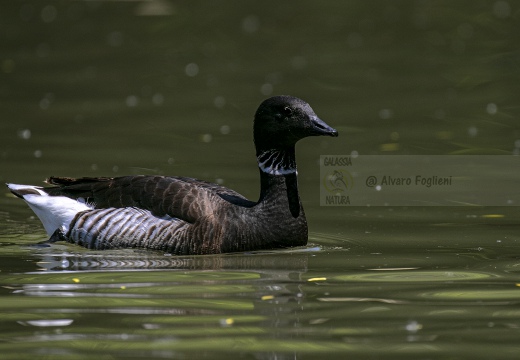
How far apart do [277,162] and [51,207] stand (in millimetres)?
2852

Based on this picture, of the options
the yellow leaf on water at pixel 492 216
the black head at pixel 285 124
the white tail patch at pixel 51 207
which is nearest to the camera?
the black head at pixel 285 124

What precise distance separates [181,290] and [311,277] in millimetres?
1510

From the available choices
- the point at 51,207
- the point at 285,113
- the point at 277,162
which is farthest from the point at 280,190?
the point at 51,207

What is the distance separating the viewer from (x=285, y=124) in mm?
13625

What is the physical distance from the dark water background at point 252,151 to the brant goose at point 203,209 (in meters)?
0.29

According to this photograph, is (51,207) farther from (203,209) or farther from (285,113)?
(285,113)

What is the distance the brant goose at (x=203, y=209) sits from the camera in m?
13.2

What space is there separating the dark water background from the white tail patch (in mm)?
420

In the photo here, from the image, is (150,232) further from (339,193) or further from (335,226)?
(339,193)

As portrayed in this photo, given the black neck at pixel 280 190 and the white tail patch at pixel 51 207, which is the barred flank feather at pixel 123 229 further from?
the black neck at pixel 280 190

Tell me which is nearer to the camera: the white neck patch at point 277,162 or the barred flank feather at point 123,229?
the barred flank feather at point 123,229

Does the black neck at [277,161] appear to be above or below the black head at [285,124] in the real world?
below

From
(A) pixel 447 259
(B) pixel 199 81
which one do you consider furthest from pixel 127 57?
(A) pixel 447 259

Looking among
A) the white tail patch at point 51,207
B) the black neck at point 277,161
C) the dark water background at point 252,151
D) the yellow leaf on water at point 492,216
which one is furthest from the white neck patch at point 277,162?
the yellow leaf on water at point 492,216
